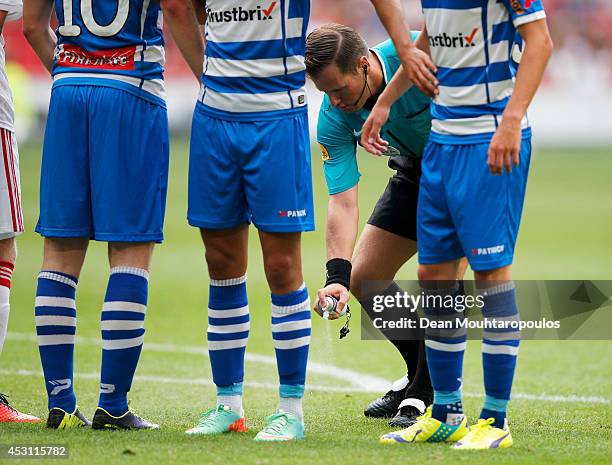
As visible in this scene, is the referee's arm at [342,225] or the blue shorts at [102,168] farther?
the referee's arm at [342,225]

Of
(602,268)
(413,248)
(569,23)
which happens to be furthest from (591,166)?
(413,248)

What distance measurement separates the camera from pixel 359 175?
5.68 metres

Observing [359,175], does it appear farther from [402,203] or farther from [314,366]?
[314,366]

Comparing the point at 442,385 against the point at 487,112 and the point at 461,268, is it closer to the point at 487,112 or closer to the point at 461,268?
the point at 461,268

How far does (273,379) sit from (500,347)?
2905mm

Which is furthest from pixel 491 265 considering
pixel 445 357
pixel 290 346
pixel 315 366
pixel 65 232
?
pixel 315 366

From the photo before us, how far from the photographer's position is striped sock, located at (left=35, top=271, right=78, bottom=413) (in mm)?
4906

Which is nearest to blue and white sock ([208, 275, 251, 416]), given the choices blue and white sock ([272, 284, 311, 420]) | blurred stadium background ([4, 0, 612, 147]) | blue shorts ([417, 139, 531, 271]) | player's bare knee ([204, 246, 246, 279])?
player's bare knee ([204, 246, 246, 279])

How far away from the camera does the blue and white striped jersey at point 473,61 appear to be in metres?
4.38

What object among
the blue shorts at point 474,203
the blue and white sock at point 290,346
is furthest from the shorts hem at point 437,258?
the blue and white sock at point 290,346

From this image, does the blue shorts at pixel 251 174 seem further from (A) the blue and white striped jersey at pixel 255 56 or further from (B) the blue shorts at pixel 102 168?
(B) the blue shorts at pixel 102 168

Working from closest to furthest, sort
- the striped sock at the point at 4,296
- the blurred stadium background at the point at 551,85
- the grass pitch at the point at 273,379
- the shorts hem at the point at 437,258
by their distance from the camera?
the grass pitch at the point at 273,379, the shorts hem at the point at 437,258, the striped sock at the point at 4,296, the blurred stadium background at the point at 551,85

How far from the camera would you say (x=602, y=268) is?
1236 centimetres

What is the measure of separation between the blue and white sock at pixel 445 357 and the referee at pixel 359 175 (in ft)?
1.56
